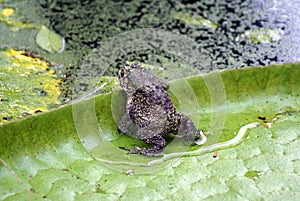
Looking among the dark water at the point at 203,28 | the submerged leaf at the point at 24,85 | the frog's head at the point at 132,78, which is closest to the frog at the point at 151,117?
the frog's head at the point at 132,78

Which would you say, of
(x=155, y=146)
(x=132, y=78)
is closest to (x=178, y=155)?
(x=155, y=146)

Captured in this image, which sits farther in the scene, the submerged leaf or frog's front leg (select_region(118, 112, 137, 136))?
the submerged leaf

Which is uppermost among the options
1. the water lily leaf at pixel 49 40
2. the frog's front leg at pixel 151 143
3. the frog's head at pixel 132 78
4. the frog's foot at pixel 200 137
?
the frog's head at pixel 132 78

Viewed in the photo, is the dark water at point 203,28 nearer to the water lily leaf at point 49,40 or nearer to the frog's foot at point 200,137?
the water lily leaf at point 49,40

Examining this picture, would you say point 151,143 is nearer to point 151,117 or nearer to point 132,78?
point 151,117

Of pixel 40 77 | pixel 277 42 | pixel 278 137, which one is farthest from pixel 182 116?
pixel 277 42

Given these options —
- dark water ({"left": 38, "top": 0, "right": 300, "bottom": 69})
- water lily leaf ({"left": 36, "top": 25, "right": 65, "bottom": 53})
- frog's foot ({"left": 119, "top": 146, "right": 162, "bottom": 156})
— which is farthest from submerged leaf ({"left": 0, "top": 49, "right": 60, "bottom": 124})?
frog's foot ({"left": 119, "top": 146, "right": 162, "bottom": 156})

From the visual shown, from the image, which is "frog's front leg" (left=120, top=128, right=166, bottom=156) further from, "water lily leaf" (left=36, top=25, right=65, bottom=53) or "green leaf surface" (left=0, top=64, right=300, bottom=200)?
"water lily leaf" (left=36, top=25, right=65, bottom=53)

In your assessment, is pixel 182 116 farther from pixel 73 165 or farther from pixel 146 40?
pixel 146 40
